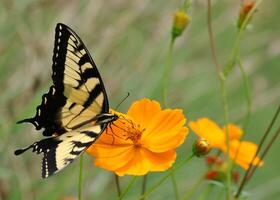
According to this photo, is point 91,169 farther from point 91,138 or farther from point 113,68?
point 91,138

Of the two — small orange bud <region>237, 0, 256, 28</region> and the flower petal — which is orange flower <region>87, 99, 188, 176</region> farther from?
small orange bud <region>237, 0, 256, 28</region>

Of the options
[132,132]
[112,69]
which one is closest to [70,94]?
[132,132]

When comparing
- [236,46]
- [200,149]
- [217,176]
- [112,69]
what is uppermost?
A: [236,46]

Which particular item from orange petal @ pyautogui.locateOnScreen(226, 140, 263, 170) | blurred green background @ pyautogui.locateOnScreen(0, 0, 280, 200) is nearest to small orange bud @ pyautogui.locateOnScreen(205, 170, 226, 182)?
orange petal @ pyautogui.locateOnScreen(226, 140, 263, 170)

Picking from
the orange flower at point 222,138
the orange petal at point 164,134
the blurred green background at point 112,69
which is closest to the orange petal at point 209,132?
the orange flower at point 222,138

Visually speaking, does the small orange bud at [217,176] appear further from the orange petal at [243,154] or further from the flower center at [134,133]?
the flower center at [134,133]

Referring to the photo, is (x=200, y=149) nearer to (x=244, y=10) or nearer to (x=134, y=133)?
(x=134, y=133)
